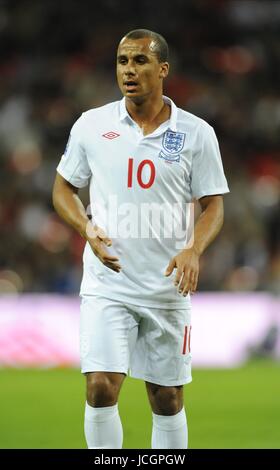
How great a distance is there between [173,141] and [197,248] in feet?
1.96

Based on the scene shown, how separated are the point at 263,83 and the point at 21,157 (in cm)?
450

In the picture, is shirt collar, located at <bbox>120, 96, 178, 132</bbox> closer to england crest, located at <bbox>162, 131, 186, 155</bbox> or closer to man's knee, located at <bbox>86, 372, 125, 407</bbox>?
england crest, located at <bbox>162, 131, 186, 155</bbox>

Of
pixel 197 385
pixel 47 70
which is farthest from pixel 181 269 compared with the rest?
pixel 47 70

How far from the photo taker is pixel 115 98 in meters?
16.5

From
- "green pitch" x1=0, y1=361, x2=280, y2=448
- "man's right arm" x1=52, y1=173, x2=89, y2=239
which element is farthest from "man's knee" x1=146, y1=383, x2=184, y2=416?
"green pitch" x1=0, y1=361, x2=280, y2=448

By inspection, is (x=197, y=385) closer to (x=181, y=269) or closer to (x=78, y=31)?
(x=181, y=269)

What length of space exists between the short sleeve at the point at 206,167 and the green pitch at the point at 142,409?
218cm

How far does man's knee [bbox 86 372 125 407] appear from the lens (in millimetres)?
5152

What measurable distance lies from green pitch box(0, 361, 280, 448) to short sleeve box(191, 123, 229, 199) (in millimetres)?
2180

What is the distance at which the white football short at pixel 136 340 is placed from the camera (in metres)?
5.23

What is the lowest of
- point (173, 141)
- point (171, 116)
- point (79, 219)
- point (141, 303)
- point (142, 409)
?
point (142, 409)

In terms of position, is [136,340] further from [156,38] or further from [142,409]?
[142,409]

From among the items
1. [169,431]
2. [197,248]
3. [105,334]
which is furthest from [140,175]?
[169,431]

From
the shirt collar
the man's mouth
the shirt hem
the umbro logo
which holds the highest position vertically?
the man's mouth
